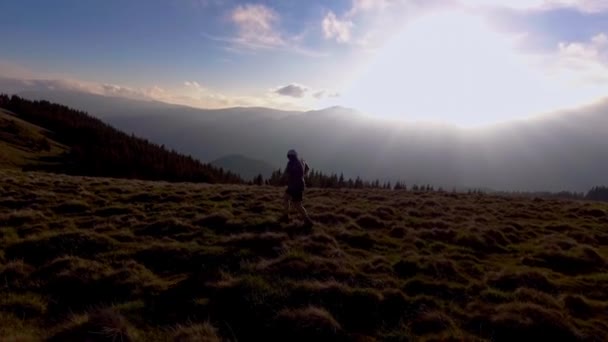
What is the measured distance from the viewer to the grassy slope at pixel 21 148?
8548 centimetres

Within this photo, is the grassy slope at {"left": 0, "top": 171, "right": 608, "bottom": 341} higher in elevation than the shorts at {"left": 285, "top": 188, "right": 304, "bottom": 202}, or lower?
lower

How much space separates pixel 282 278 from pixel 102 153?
131392mm

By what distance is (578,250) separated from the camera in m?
14.6

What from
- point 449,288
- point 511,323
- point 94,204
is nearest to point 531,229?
point 449,288

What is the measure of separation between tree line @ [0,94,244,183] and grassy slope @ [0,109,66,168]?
15.6ft

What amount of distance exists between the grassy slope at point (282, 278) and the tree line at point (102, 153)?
102238 millimetres

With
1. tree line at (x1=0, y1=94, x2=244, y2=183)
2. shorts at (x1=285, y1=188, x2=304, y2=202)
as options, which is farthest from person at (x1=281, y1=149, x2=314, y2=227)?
tree line at (x1=0, y1=94, x2=244, y2=183)

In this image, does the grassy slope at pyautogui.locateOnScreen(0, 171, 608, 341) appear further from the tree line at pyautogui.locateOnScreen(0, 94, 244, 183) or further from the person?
the tree line at pyautogui.locateOnScreen(0, 94, 244, 183)

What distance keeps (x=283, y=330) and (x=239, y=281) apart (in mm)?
2309

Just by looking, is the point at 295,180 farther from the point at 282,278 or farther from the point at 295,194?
the point at 282,278

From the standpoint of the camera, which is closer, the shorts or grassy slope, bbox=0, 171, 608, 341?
grassy slope, bbox=0, 171, 608, 341

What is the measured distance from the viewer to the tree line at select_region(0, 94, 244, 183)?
114 meters

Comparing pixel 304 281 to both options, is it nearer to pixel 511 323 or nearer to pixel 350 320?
pixel 350 320

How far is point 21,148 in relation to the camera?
4055 inches
